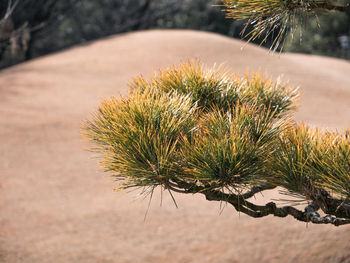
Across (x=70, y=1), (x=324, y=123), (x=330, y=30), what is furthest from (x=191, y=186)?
(x=330, y=30)

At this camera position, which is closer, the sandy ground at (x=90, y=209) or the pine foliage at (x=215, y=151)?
the pine foliage at (x=215, y=151)

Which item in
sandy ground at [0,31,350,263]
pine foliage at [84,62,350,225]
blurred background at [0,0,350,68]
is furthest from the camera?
blurred background at [0,0,350,68]

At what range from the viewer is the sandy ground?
13.8 ft

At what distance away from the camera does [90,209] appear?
17.1ft

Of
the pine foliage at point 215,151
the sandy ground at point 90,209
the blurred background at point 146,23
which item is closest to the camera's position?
the pine foliage at point 215,151

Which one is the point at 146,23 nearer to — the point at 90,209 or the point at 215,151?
the point at 90,209

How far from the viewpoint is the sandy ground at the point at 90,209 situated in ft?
13.8

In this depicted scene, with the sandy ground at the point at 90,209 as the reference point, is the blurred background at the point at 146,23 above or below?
above

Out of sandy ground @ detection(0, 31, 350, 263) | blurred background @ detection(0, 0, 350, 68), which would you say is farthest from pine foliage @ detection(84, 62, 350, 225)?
blurred background @ detection(0, 0, 350, 68)

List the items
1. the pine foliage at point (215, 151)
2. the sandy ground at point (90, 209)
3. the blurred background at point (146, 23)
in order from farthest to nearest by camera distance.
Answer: the blurred background at point (146, 23)
the sandy ground at point (90, 209)
the pine foliage at point (215, 151)

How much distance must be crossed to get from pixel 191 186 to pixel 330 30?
769 inches

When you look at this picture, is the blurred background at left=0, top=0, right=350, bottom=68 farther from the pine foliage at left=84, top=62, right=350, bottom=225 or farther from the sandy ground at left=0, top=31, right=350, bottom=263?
the pine foliage at left=84, top=62, right=350, bottom=225

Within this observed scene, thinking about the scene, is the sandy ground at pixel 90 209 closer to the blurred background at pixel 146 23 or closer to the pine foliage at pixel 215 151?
the pine foliage at pixel 215 151

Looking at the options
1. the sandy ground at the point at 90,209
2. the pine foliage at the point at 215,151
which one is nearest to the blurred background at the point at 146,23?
the sandy ground at the point at 90,209
